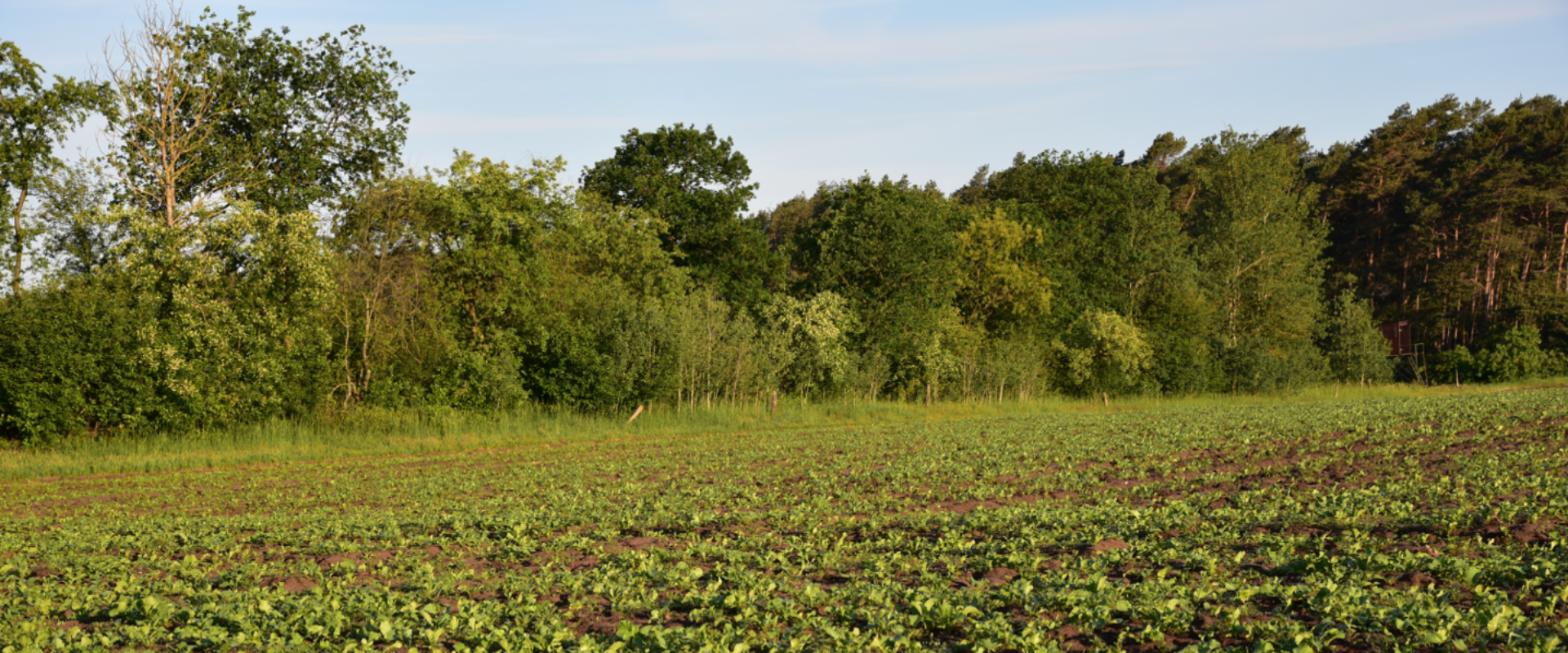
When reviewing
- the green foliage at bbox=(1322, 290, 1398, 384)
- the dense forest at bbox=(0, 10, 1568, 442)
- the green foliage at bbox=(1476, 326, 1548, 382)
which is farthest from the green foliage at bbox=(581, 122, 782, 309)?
the green foliage at bbox=(1476, 326, 1548, 382)

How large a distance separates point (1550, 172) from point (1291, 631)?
76627 mm

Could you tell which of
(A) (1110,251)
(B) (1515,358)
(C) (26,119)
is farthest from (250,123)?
(B) (1515,358)

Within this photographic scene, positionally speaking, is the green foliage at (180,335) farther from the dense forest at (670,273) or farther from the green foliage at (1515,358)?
the green foliage at (1515,358)

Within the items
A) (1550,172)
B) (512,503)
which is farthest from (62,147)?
(1550,172)

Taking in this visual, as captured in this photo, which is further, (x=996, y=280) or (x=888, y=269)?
(x=996, y=280)

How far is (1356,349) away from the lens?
59.6m

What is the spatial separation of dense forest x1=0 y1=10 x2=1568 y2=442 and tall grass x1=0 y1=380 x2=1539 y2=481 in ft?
3.54

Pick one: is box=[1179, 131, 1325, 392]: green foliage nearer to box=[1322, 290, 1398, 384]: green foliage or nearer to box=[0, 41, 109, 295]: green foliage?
box=[1322, 290, 1398, 384]: green foliage

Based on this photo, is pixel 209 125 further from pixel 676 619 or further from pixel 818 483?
pixel 676 619

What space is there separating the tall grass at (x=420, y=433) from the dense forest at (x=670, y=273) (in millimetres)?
1080

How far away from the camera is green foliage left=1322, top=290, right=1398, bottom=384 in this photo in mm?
59062

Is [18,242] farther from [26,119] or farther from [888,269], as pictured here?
[888,269]

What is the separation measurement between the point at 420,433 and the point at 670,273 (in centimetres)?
1697

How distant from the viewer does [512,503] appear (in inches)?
635
